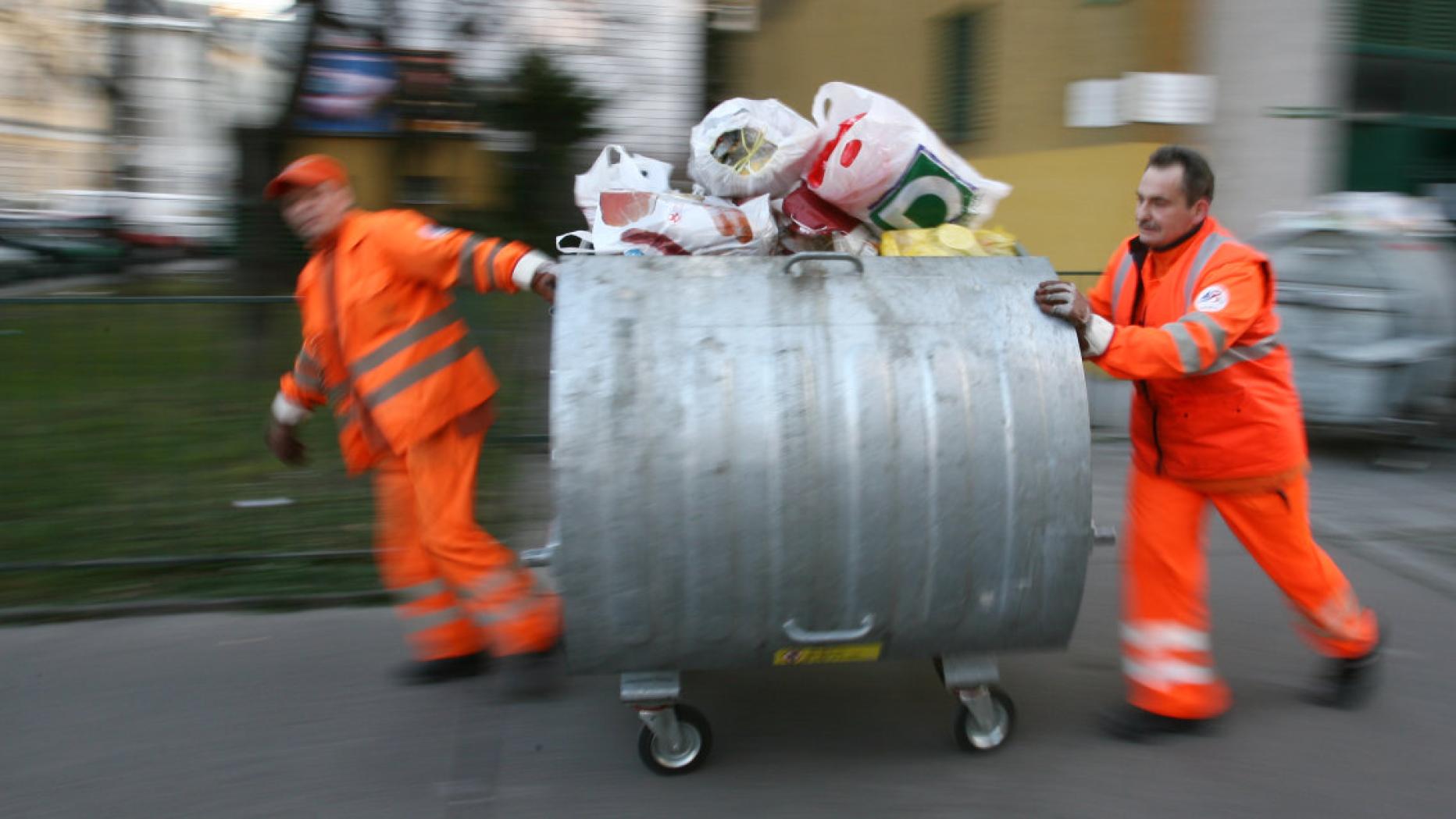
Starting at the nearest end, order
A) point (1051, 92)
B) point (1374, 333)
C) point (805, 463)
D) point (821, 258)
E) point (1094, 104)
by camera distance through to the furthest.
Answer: point (805, 463) → point (821, 258) → point (1374, 333) → point (1094, 104) → point (1051, 92)

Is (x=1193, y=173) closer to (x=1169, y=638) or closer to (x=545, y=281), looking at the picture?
(x=1169, y=638)

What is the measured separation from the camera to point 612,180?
3.70m

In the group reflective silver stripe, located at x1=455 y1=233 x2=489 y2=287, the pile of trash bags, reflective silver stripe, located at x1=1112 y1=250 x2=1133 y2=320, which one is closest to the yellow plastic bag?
the pile of trash bags

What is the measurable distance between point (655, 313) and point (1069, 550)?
47.9 inches

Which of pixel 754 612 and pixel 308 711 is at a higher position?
pixel 754 612

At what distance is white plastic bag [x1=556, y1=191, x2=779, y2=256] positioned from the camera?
11.3ft

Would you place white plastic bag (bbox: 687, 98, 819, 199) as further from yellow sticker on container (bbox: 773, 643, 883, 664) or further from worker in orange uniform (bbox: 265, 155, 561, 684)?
yellow sticker on container (bbox: 773, 643, 883, 664)

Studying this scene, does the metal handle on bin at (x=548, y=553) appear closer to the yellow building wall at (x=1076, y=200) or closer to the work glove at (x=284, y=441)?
the work glove at (x=284, y=441)

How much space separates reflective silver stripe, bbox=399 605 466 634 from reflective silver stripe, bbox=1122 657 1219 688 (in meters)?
2.17

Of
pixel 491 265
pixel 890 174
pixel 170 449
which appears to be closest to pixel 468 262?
pixel 491 265

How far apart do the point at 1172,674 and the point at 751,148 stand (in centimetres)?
201

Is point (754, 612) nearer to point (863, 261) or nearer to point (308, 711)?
point (863, 261)

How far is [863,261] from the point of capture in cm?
313

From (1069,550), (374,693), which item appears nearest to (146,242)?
(374,693)
